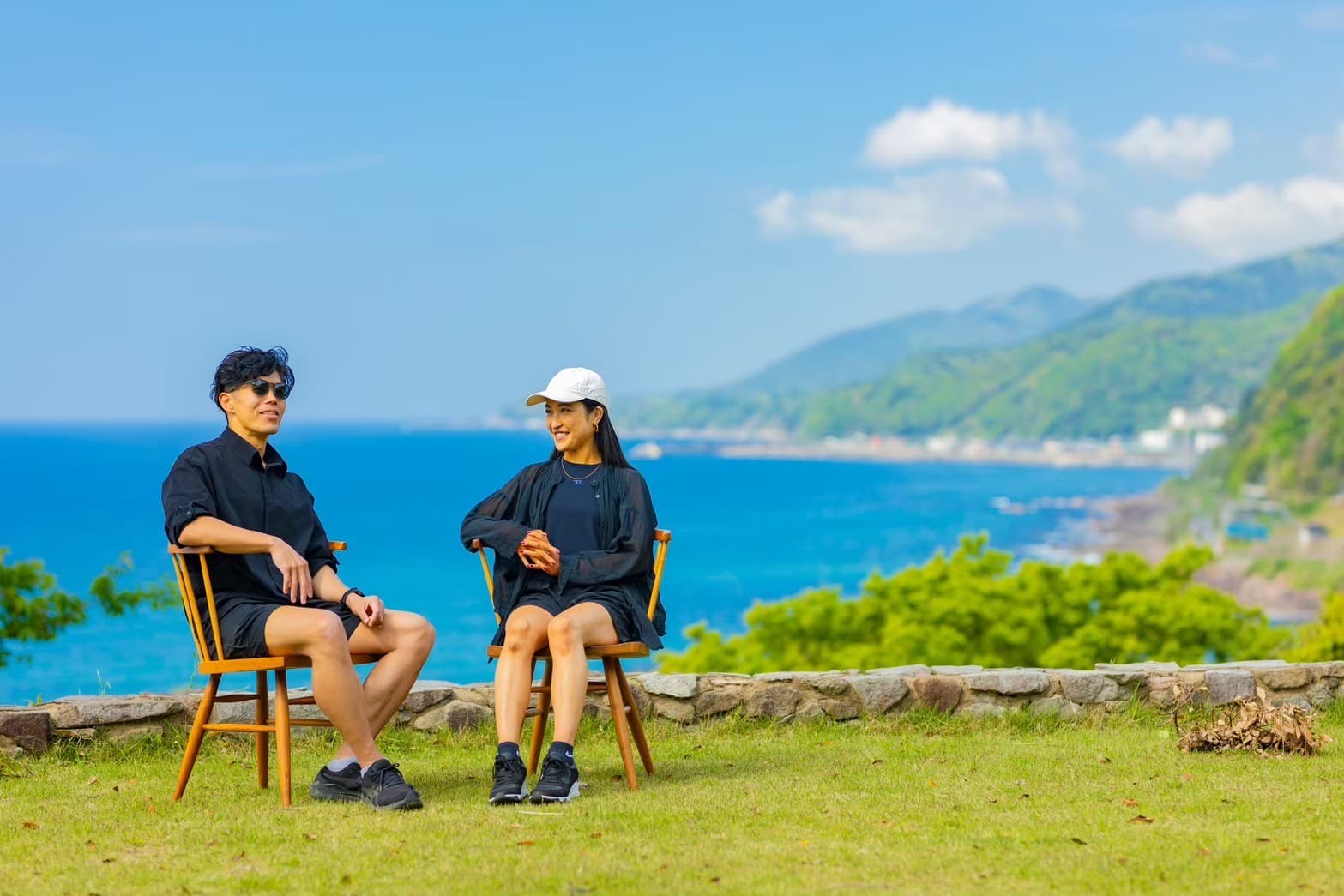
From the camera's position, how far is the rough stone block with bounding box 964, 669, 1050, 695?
6.04 metres

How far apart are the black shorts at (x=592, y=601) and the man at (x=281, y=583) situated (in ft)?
1.12

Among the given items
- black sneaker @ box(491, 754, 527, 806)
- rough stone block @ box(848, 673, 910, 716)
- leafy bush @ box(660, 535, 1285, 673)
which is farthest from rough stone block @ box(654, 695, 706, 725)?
leafy bush @ box(660, 535, 1285, 673)

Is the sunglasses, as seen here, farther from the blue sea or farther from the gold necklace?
the blue sea

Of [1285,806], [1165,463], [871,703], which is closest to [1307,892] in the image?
[1285,806]

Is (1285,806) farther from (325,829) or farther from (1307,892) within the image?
(325,829)

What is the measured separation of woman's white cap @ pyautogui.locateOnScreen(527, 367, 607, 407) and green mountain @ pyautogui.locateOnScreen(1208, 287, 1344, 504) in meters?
74.4

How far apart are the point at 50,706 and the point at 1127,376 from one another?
14764cm

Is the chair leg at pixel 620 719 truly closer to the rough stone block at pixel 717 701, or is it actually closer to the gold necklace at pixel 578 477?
the gold necklace at pixel 578 477

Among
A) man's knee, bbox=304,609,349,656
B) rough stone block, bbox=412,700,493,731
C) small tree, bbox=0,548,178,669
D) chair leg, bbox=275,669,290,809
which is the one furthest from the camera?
small tree, bbox=0,548,178,669

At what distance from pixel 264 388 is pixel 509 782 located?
4.47 feet

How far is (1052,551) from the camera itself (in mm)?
79250

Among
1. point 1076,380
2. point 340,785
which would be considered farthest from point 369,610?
point 1076,380

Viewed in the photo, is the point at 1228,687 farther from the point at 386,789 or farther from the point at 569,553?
the point at 386,789

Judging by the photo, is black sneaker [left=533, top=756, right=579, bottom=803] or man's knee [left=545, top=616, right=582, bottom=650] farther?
man's knee [left=545, top=616, right=582, bottom=650]
